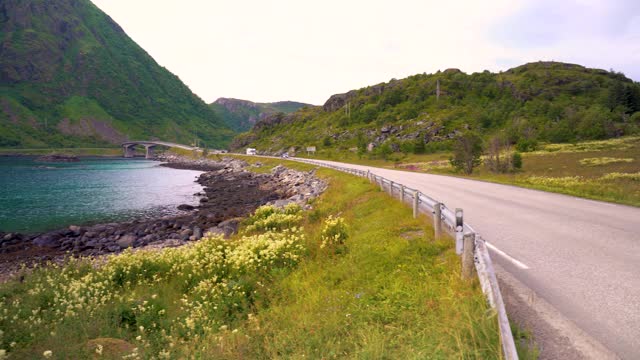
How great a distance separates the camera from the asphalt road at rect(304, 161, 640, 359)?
4695 millimetres

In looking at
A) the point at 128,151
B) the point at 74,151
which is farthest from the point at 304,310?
the point at 128,151

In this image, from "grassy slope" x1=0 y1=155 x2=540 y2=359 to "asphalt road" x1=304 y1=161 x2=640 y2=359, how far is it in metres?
1.35

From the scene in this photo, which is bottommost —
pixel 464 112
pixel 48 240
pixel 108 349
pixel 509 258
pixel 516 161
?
pixel 48 240

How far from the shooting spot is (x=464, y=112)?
342 feet

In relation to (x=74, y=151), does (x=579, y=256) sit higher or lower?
lower

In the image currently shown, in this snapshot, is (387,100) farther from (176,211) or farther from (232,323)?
(232,323)

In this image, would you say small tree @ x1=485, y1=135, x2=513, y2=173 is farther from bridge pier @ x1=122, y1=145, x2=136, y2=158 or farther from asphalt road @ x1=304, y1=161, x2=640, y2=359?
bridge pier @ x1=122, y1=145, x2=136, y2=158

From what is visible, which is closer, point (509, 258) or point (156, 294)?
point (509, 258)

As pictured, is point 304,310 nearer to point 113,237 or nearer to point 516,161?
point 113,237

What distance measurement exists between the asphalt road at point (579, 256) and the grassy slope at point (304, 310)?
135 cm

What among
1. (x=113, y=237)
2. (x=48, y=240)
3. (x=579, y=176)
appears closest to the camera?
(x=48, y=240)

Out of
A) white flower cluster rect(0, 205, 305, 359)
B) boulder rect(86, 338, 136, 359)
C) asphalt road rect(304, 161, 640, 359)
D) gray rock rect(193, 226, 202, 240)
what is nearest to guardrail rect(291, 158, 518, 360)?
→ asphalt road rect(304, 161, 640, 359)

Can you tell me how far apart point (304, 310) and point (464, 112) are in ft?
357

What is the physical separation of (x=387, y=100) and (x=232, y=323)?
129280 millimetres
